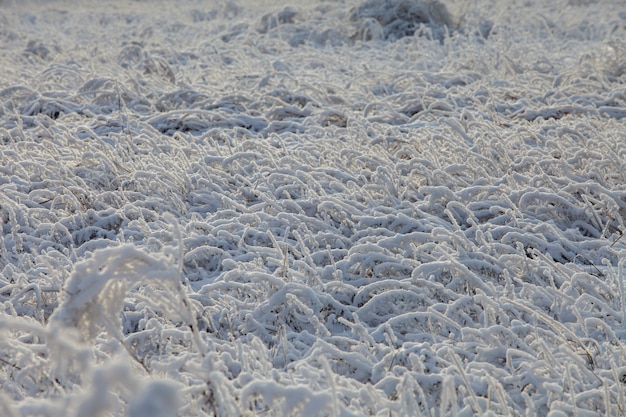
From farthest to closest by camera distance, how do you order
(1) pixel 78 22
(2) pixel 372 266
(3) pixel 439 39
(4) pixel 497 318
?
1. (1) pixel 78 22
2. (3) pixel 439 39
3. (2) pixel 372 266
4. (4) pixel 497 318

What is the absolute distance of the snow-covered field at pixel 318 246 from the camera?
5.34 ft

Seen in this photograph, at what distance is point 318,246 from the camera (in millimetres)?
3215

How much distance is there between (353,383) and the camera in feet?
6.75

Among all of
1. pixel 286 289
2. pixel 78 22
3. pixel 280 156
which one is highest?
pixel 286 289

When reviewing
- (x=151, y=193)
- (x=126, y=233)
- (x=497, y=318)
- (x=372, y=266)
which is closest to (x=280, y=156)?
(x=151, y=193)

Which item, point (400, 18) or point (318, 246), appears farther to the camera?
Answer: point (400, 18)

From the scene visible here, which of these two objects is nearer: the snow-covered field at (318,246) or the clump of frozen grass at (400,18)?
the snow-covered field at (318,246)

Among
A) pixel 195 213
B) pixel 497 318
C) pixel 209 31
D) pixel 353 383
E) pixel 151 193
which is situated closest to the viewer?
pixel 353 383

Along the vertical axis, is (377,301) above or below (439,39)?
above

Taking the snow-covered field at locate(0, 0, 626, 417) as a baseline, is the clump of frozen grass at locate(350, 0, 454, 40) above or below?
below

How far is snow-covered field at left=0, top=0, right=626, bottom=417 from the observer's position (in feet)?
5.34

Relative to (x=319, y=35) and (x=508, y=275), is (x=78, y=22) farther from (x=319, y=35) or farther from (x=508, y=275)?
(x=508, y=275)

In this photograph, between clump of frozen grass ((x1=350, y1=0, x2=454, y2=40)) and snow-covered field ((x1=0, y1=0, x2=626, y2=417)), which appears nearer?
snow-covered field ((x1=0, y1=0, x2=626, y2=417))

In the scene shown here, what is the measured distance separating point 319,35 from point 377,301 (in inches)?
352
